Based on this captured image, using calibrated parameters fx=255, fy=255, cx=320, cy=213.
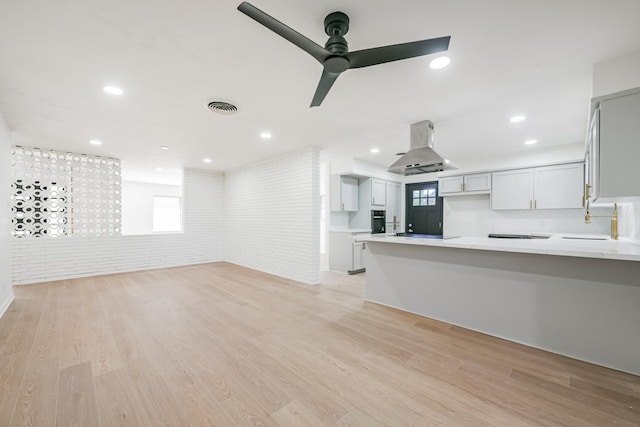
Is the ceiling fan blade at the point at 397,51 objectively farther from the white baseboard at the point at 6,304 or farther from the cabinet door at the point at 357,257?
the white baseboard at the point at 6,304

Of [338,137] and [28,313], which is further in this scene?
[338,137]

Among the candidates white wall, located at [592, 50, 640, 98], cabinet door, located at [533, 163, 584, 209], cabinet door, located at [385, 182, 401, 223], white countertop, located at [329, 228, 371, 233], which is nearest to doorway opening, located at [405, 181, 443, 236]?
cabinet door, located at [385, 182, 401, 223]

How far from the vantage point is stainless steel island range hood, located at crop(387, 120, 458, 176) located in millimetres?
3406

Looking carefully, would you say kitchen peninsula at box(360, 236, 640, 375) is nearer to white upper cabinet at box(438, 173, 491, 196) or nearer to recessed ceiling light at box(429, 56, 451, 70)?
recessed ceiling light at box(429, 56, 451, 70)

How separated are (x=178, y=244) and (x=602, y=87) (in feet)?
26.0

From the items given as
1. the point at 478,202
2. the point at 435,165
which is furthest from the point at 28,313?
the point at 478,202

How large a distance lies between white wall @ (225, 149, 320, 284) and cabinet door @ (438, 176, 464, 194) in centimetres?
324

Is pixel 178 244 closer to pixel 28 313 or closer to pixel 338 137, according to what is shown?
pixel 28 313

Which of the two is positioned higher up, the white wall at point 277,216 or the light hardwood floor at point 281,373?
the white wall at point 277,216

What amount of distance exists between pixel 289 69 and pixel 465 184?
16.6 feet

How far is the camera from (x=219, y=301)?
3854mm

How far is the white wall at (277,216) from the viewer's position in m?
4.95

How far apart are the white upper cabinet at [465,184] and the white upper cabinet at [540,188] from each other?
170mm

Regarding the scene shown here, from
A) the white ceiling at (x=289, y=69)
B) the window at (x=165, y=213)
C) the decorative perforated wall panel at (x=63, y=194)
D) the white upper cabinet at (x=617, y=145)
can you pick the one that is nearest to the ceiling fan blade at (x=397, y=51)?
the white ceiling at (x=289, y=69)
